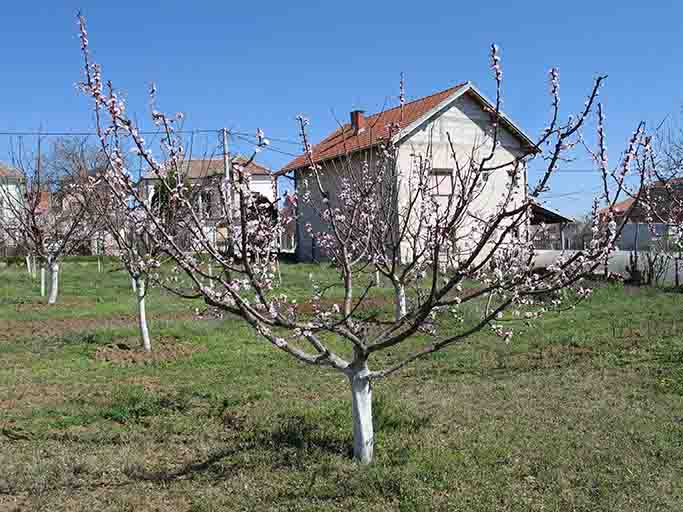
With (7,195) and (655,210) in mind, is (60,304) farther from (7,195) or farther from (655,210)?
(655,210)

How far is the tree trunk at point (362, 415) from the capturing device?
4746 mm

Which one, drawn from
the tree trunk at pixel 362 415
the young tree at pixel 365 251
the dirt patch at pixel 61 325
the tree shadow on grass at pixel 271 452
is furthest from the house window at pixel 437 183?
the dirt patch at pixel 61 325

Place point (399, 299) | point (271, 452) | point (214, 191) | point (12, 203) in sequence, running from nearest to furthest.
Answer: point (271, 452)
point (214, 191)
point (399, 299)
point (12, 203)

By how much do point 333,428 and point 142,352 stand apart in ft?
15.1

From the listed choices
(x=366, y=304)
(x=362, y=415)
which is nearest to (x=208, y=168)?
(x=362, y=415)

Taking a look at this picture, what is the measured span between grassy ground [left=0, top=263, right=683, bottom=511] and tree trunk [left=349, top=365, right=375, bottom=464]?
0.12 meters

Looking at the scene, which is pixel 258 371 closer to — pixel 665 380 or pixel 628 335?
pixel 665 380

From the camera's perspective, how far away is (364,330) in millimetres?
4996

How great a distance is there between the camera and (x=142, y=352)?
374 inches

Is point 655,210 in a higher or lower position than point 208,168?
lower

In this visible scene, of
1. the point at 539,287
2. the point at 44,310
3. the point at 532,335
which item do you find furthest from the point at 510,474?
the point at 44,310

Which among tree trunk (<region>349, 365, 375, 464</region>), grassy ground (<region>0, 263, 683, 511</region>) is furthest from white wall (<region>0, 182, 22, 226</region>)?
tree trunk (<region>349, 365, 375, 464</region>)

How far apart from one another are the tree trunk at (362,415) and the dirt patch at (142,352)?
4.90 metres

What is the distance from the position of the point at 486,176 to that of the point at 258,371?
495 centimetres
